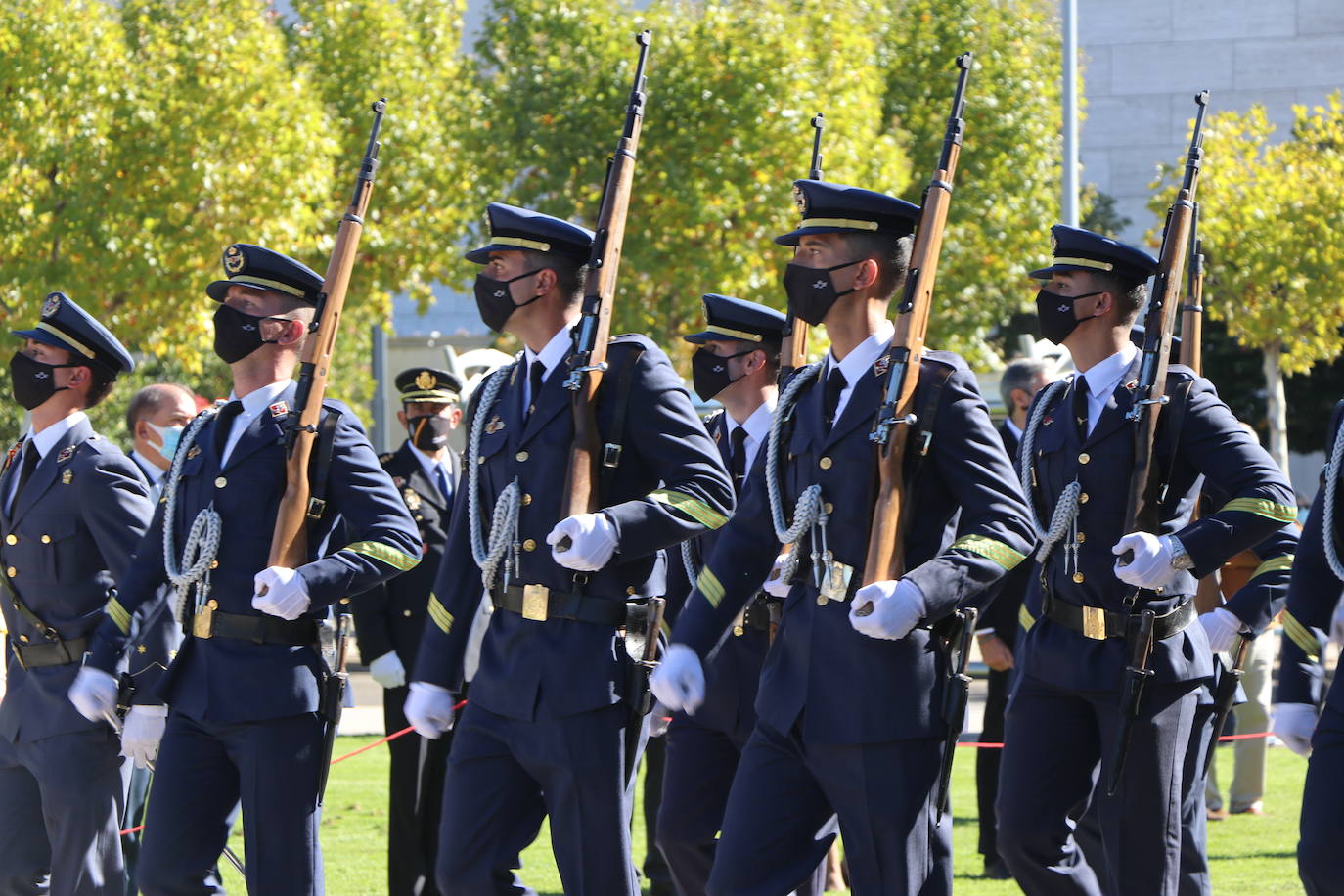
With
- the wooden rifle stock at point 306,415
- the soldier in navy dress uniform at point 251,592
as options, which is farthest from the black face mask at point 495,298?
the soldier in navy dress uniform at point 251,592

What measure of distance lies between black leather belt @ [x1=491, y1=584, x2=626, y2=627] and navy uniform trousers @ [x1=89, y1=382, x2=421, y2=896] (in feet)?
1.76

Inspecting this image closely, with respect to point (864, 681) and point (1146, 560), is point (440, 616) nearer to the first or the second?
point (864, 681)

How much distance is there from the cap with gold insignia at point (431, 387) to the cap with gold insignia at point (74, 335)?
7.53 feet

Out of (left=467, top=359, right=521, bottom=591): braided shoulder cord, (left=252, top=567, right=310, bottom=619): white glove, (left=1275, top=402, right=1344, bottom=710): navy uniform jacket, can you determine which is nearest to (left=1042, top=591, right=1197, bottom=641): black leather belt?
(left=1275, top=402, right=1344, bottom=710): navy uniform jacket

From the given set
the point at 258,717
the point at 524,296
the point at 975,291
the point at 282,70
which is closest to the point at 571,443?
the point at 524,296

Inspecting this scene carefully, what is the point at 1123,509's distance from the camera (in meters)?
5.50

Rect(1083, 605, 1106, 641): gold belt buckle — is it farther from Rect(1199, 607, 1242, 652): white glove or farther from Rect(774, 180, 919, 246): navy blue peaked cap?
Rect(774, 180, 919, 246): navy blue peaked cap

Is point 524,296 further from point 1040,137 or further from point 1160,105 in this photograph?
point 1160,105

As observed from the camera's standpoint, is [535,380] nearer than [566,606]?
No

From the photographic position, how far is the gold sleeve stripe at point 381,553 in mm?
5391

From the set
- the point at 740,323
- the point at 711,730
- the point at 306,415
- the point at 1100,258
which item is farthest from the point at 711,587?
the point at 740,323

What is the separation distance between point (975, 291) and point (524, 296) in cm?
1995

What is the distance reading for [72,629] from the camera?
20.4 feet

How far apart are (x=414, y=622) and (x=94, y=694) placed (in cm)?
278
